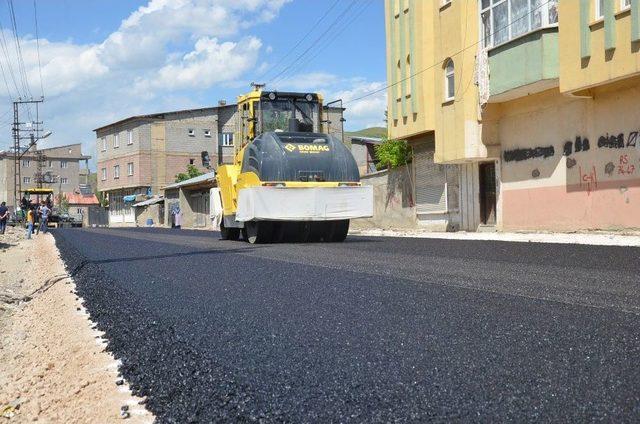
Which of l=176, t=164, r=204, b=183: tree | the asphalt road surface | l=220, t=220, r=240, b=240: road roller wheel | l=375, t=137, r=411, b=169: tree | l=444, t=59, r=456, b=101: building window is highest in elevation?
l=444, t=59, r=456, b=101: building window

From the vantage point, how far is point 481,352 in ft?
14.1

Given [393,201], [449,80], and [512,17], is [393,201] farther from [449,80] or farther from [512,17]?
[512,17]

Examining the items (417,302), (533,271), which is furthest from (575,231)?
(417,302)

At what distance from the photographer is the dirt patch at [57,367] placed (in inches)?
152

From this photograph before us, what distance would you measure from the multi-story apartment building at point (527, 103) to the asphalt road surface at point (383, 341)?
23.8 ft

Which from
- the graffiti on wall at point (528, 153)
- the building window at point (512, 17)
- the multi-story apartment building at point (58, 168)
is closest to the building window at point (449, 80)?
the building window at point (512, 17)

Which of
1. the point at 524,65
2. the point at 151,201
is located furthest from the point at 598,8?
the point at 151,201

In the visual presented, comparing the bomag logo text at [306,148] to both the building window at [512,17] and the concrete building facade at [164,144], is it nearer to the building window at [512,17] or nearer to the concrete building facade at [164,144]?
the building window at [512,17]

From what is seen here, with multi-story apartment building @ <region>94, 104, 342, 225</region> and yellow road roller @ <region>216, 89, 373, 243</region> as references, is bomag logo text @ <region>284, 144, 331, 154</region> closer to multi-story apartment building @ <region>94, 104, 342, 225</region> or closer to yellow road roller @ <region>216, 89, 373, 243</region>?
yellow road roller @ <region>216, 89, 373, 243</region>

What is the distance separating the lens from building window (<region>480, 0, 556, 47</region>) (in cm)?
1748

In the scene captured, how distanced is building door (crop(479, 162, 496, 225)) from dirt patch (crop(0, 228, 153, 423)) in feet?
49.3

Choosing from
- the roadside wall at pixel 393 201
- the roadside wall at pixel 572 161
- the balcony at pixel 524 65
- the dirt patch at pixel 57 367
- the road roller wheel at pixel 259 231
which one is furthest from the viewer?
the roadside wall at pixel 393 201

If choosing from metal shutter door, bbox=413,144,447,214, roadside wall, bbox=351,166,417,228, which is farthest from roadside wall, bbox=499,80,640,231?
roadside wall, bbox=351,166,417,228

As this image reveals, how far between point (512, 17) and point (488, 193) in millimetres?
5580
